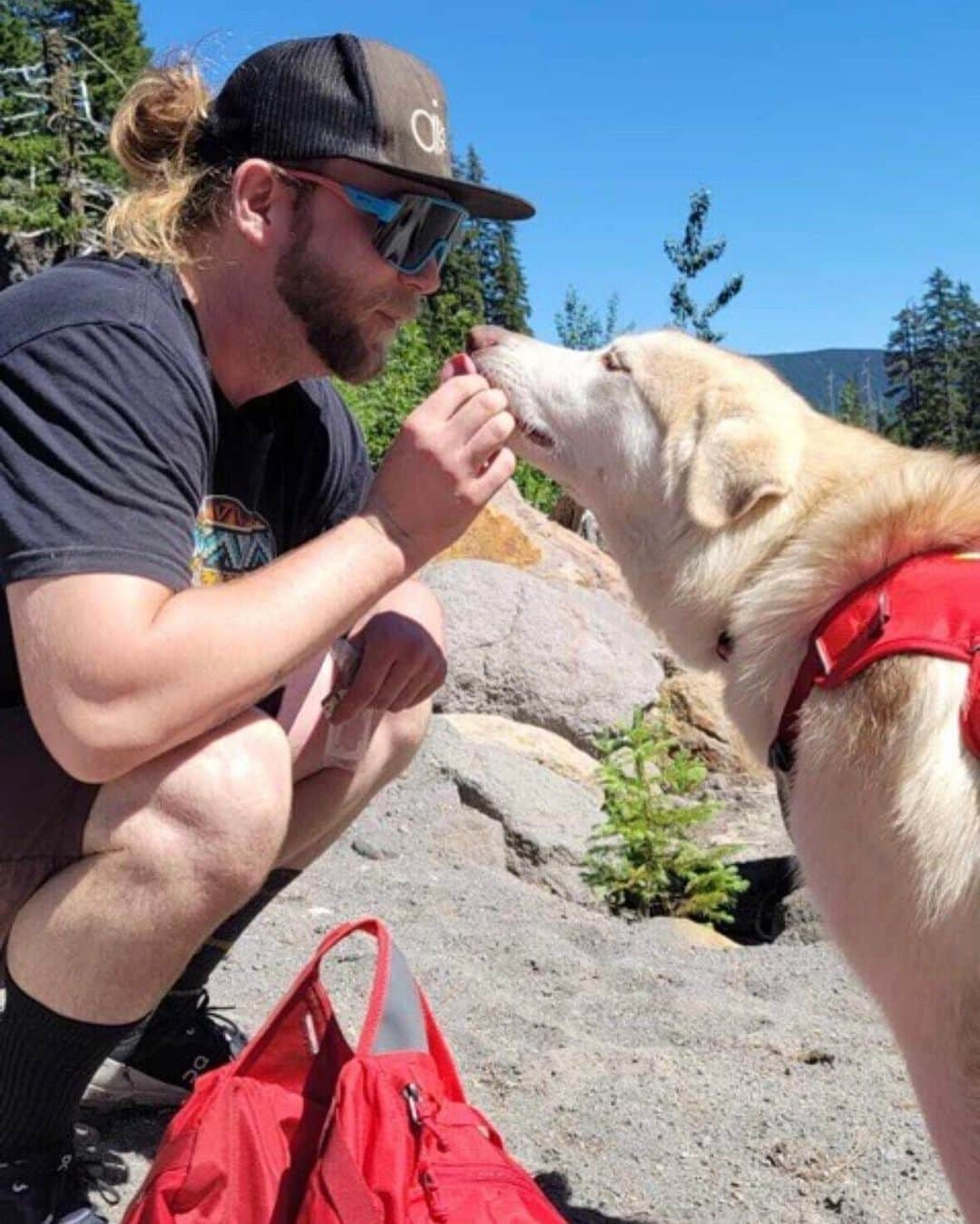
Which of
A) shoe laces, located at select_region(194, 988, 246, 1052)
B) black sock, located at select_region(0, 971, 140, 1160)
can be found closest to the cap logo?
black sock, located at select_region(0, 971, 140, 1160)

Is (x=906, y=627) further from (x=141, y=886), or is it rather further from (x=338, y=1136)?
(x=141, y=886)

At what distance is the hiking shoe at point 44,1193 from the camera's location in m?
2.12

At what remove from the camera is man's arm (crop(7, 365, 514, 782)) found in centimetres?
199

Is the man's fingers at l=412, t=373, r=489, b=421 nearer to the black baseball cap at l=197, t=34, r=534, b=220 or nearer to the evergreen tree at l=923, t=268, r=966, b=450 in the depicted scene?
the black baseball cap at l=197, t=34, r=534, b=220

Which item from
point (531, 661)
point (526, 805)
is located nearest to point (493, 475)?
point (526, 805)

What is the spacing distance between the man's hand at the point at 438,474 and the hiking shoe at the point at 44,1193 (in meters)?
1.26

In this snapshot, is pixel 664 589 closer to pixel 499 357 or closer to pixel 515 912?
pixel 499 357

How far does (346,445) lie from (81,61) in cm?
3138

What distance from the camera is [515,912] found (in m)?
4.23

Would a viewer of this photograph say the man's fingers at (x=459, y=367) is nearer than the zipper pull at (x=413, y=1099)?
No

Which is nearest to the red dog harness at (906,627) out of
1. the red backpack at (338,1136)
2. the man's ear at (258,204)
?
the red backpack at (338,1136)

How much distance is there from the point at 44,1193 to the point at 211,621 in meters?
1.06

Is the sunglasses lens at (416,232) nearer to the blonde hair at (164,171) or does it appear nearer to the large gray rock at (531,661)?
the blonde hair at (164,171)

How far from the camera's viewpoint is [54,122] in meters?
27.6
